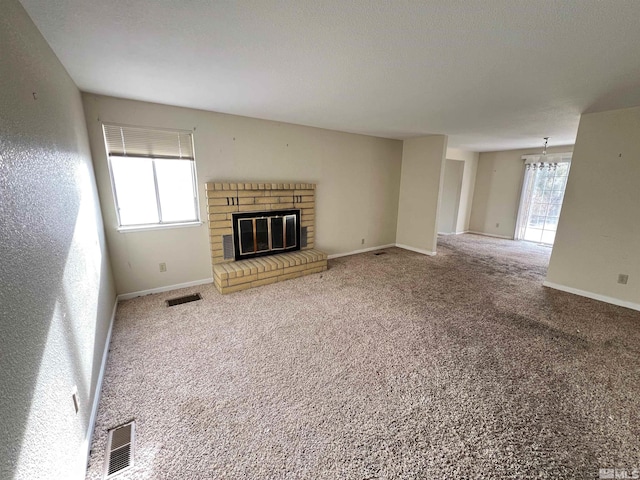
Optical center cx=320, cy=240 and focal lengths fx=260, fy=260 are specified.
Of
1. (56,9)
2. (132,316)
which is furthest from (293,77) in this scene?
(132,316)

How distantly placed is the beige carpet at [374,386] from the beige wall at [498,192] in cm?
428

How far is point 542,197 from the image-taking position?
6.35 meters

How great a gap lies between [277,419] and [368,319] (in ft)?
4.75

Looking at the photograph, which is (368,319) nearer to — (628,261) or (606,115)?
(628,261)

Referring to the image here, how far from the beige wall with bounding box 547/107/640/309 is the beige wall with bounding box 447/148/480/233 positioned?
3.78 m

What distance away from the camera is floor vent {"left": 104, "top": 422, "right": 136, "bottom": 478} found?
134 centimetres

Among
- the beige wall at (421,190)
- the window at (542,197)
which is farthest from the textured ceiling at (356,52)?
the window at (542,197)

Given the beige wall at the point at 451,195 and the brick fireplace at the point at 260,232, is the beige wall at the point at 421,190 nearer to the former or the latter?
the beige wall at the point at 451,195

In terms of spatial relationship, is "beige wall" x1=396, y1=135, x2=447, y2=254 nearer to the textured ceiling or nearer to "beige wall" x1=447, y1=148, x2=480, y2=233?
the textured ceiling

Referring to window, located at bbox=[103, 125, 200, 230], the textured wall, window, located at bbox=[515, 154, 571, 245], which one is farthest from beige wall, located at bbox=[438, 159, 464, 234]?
the textured wall

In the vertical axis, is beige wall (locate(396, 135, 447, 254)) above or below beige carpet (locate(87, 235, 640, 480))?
above

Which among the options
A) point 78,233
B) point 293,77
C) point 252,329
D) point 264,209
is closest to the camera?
point 78,233

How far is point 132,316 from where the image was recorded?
2.80 metres

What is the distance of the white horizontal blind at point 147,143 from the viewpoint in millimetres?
2932
